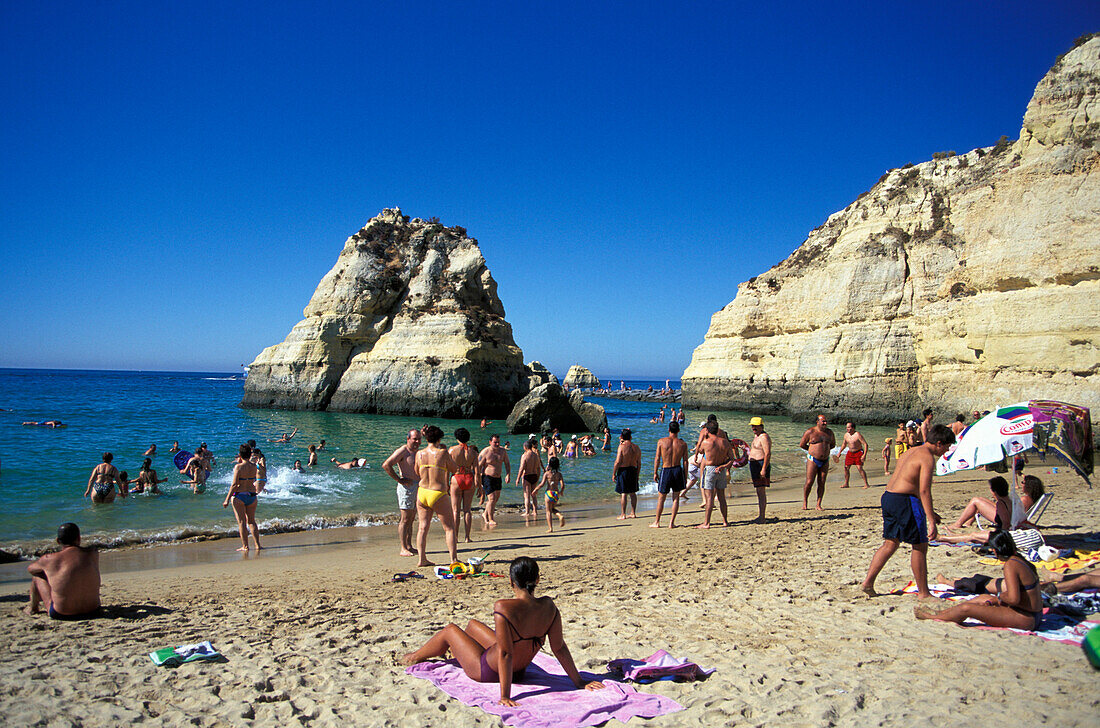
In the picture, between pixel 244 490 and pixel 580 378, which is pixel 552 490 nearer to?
pixel 244 490

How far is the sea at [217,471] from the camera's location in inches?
405

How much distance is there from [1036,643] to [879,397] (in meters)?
32.0

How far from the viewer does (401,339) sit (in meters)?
38.6

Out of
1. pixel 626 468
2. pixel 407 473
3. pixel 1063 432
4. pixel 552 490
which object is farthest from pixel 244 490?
pixel 1063 432

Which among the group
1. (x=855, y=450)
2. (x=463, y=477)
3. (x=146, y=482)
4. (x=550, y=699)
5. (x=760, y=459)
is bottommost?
(x=146, y=482)

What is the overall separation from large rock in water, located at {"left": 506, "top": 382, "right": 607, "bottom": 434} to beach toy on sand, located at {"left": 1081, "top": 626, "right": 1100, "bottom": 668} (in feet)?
82.0

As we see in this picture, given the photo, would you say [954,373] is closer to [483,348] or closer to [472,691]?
[483,348]

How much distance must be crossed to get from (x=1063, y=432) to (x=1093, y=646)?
3.79 m

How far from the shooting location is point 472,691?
3594mm

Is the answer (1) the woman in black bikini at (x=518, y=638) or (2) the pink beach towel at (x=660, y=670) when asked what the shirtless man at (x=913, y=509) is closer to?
(2) the pink beach towel at (x=660, y=670)

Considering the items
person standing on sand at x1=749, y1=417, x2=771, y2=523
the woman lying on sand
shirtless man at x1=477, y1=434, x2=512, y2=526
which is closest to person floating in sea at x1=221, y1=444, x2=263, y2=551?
shirtless man at x1=477, y1=434, x2=512, y2=526

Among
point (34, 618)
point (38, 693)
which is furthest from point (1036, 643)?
Answer: point (34, 618)

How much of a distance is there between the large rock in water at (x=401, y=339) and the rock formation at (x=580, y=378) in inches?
1975

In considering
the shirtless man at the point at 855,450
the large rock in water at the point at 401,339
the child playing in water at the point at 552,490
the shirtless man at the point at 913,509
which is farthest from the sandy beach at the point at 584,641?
the large rock in water at the point at 401,339
